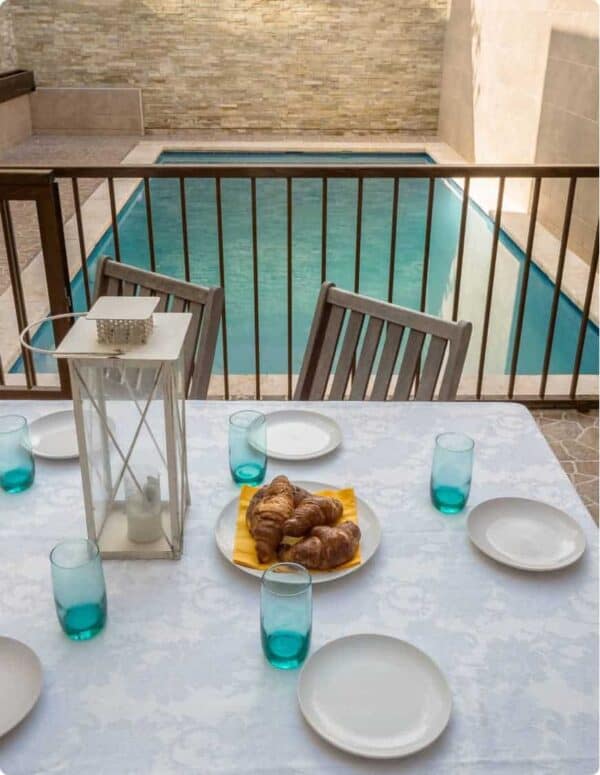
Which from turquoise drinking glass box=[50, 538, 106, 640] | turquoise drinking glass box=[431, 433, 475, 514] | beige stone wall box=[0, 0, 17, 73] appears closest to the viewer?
turquoise drinking glass box=[50, 538, 106, 640]

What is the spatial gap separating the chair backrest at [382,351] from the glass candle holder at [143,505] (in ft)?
2.18

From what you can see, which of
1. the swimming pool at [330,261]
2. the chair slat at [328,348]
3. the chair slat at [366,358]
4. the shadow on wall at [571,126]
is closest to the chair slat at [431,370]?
the chair slat at [366,358]

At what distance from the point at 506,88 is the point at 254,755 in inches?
309

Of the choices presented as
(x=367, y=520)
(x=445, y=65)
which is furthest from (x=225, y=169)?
(x=445, y=65)

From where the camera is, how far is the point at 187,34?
10.5m

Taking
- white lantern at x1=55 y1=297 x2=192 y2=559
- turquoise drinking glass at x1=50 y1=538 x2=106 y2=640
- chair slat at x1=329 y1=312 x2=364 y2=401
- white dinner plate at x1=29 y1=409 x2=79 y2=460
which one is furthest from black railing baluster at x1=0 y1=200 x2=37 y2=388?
turquoise drinking glass at x1=50 y1=538 x2=106 y2=640

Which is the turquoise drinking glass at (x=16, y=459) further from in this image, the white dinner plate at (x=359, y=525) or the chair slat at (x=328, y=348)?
the chair slat at (x=328, y=348)

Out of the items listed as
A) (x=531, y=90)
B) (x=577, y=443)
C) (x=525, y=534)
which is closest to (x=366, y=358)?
(x=525, y=534)

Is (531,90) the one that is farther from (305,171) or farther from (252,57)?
(305,171)

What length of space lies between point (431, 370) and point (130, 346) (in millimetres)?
Answer: 842

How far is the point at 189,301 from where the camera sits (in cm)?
187

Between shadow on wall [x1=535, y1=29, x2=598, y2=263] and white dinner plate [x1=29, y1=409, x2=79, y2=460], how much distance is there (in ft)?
15.7

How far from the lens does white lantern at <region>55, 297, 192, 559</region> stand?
103 cm

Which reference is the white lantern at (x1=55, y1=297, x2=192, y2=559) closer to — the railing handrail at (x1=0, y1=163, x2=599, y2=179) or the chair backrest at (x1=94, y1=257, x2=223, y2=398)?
the chair backrest at (x1=94, y1=257, x2=223, y2=398)
